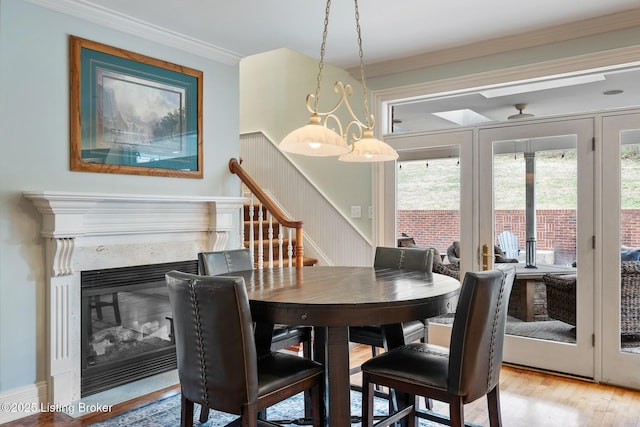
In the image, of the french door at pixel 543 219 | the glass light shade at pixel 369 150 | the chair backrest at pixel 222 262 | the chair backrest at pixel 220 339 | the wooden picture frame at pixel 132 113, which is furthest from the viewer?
the french door at pixel 543 219

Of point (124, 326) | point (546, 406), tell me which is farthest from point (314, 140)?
point (546, 406)

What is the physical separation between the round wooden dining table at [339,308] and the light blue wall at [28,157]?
1479mm

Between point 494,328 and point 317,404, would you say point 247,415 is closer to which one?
point 317,404

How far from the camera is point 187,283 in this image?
1841 millimetres

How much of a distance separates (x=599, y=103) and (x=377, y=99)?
179cm

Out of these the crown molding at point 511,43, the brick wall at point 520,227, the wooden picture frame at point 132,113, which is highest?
the crown molding at point 511,43

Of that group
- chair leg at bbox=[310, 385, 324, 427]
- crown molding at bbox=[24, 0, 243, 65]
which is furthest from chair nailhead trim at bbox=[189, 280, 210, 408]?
crown molding at bbox=[24, 0, 243, 65]

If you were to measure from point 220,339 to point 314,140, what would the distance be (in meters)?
1.07

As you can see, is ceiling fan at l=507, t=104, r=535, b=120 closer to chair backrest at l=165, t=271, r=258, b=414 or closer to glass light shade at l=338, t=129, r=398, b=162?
glass light shade at l=338, t=129, r=398, b=162

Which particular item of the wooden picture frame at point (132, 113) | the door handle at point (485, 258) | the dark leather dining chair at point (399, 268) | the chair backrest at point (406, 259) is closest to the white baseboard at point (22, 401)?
the wooden picture frame at point (132, 113)

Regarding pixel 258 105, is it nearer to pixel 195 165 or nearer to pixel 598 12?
pixel 195 165

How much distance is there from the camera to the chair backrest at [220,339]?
1.77 m

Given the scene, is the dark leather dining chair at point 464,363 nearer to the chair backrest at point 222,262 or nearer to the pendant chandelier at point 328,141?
the pendant chandelier at point 328,141

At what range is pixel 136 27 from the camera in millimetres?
3348
